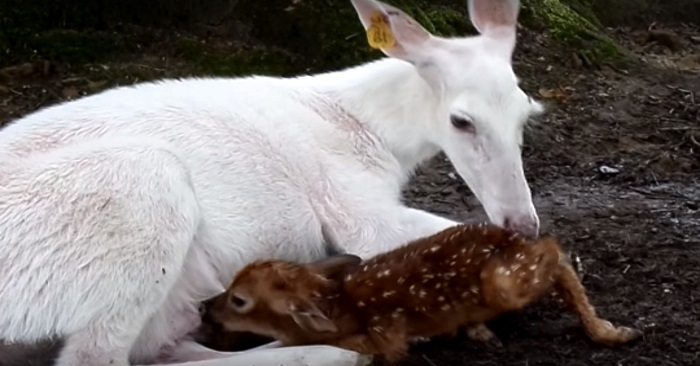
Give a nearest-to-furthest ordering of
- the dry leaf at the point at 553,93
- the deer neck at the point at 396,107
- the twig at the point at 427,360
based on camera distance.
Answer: the twig at the point at 427,360 → the deer neck at the point at 396,107 → the dry leaf at the point at 553,93

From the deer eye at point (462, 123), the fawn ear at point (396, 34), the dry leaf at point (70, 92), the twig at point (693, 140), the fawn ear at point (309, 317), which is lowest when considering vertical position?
the twig at point (693, 140)

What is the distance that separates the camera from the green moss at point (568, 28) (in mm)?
9211

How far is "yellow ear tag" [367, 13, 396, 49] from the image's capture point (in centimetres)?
506

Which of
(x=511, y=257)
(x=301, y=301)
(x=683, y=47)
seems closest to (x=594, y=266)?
(x=511, y=257)

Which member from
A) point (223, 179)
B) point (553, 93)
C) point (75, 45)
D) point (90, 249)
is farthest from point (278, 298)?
point (553, 93)

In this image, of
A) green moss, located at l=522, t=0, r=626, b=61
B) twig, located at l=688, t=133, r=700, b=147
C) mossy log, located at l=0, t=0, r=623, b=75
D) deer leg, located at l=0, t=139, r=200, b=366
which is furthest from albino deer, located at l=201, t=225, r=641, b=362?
green moss, located at l=522, t=0, r=626, b=61

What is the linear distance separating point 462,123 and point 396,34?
47 centimetres

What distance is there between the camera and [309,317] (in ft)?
14.5

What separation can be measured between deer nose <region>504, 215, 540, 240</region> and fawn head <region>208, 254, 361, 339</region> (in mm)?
685

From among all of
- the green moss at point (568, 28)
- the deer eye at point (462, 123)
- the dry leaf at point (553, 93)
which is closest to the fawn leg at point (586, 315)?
the deer eye at point (462, 123)

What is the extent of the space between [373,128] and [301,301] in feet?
3.62

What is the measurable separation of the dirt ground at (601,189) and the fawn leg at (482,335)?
1.6 inches

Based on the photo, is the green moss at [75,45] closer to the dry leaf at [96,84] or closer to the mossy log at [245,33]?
the mossy log at [245,33]

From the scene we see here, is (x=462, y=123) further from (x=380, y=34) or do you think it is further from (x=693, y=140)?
(x=693, y=140)
